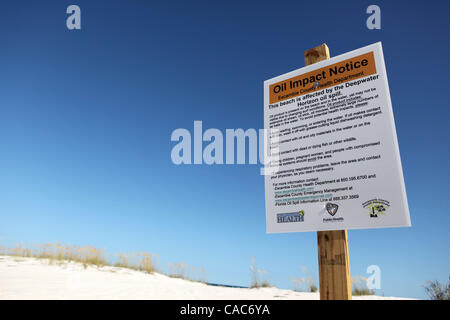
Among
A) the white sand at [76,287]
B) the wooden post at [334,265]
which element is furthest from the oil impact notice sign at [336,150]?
the white sand at [76,287]

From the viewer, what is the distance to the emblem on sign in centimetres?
293

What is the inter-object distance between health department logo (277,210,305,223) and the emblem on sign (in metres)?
0.29

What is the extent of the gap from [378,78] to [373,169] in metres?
1.04

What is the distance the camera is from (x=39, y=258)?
29.7 ft

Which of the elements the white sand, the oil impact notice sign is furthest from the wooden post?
the white sand

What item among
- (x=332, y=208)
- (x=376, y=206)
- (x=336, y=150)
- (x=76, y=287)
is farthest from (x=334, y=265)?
(x=76, y=287)

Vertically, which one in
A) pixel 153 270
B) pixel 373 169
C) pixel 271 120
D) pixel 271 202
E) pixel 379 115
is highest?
pixel 271 120

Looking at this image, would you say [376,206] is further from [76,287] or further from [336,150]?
[76,287]

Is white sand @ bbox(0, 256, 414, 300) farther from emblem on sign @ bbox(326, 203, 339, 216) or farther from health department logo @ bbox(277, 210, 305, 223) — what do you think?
emblem on sign @ bbox(326, 203, 339, 216)

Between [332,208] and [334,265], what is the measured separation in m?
0.61

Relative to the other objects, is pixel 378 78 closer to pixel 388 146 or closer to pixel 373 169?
pixel 388 146

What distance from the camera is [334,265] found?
298cm

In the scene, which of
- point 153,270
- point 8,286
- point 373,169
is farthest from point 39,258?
point 373,169

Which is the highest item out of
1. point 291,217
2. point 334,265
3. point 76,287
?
point 291,217
